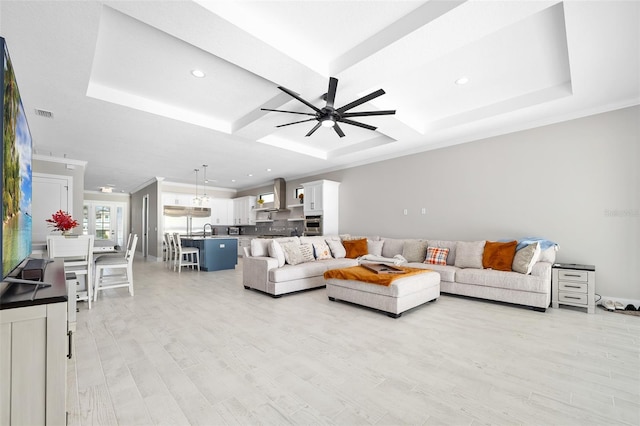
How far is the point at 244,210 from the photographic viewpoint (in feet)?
35.4

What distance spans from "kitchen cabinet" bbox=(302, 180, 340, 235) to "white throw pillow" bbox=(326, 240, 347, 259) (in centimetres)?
124

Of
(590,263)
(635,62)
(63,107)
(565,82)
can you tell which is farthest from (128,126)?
(590,263)

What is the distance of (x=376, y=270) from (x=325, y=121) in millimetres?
2005

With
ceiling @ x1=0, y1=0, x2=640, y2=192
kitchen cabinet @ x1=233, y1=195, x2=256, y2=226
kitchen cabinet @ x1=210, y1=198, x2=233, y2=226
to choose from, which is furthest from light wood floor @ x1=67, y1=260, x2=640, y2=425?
kitchen cabinet @ x1=210, y1=198, x2=233, y2=226

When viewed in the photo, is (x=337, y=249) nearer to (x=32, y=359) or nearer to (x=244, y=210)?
(x=32, y=359)

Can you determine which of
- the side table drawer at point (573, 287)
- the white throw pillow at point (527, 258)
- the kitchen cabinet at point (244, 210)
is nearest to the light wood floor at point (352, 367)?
the side table drawer at point (573, 287)

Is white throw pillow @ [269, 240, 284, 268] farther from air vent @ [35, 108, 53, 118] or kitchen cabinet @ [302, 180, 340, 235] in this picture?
A: air vent @ [35, 108, 53, 118]

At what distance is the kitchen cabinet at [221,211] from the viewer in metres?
11.0

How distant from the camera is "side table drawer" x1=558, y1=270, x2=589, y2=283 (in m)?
3.60

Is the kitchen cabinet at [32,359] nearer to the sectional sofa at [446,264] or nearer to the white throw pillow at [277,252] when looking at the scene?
the sectional sofa at [446,264]

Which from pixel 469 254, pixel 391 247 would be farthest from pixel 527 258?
pixel 391 247

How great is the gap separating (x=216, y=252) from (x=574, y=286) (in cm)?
665

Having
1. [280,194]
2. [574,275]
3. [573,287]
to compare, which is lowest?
[573,287]

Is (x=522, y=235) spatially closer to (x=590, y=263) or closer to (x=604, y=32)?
(x=590, y=263)
